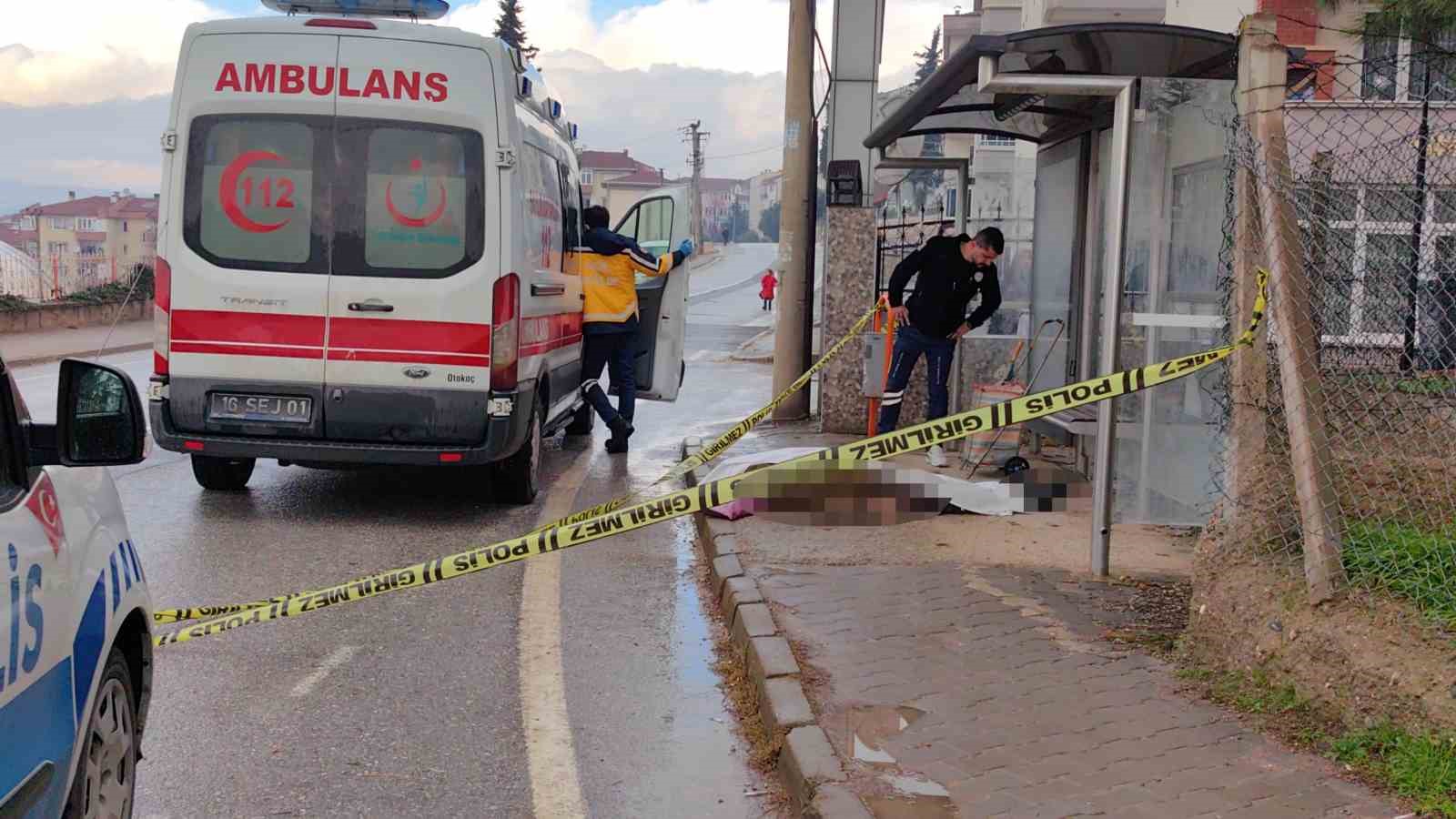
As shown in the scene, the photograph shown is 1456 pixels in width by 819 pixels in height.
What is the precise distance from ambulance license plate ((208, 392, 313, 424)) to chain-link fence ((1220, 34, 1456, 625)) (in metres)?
5.27

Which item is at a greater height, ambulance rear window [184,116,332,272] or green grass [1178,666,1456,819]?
ambulance rear window [184,116,332,272]

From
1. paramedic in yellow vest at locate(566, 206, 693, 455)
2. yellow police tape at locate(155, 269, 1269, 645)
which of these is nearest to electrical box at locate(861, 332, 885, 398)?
paramedic in yellow vest at locate(566, 206, 693, 455)

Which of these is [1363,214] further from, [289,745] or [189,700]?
[189,700]

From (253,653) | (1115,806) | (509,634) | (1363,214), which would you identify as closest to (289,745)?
(253,653)

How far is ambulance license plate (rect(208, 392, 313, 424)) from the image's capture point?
27.9 ft

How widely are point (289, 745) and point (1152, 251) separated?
5.08 m

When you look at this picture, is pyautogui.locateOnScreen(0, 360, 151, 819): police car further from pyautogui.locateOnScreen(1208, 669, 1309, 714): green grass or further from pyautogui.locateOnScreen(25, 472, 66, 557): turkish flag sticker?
pyautogui.locateOnScreen(1208, 669, 1309, 714): green grass

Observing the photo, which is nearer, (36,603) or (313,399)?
(36,603)

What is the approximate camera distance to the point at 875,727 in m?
4.92

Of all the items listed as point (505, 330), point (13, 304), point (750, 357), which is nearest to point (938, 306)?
point (505, 330)

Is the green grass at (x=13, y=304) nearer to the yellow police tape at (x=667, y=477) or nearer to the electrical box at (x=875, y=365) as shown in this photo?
the yellow police tape at (x=667, y=477)

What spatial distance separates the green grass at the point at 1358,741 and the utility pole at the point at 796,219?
28.7ft

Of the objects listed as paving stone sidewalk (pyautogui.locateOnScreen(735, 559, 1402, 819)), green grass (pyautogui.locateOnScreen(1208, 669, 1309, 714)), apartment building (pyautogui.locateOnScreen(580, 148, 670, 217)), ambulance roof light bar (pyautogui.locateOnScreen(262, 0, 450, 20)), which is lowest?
paving stone sidewalk (pyautogui.locateOnScreen(735, 559, 1402, 819))

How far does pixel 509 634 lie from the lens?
6.48 metres
